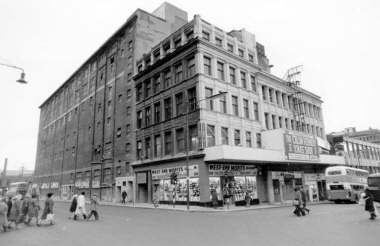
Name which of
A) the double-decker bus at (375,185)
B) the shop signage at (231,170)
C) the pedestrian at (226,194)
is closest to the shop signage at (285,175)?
the shop signage at (231,170)

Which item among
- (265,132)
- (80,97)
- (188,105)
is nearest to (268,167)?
(265,132)

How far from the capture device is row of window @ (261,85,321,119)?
3922cm

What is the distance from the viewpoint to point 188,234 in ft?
37.1

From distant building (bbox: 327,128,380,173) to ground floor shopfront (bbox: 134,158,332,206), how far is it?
58.7ft

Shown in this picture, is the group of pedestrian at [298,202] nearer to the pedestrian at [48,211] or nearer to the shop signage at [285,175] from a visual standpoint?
the pedestrian at [48,211]

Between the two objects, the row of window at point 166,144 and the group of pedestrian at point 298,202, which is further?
the row of window at point 166,144

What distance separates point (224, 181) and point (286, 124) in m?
17.9

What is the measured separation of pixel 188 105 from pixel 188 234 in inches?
Result: 819

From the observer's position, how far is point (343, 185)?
102 feet

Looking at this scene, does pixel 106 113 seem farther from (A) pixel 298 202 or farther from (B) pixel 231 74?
(A) pixel 298 202

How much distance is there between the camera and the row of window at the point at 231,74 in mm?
31747

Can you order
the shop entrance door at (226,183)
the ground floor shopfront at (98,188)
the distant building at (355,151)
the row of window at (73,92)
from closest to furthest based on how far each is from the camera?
the shop entrance door at (226,183)
the ground floor shopfront at (98,188)
the row of window at (73,92)
the distant building at (355,151)

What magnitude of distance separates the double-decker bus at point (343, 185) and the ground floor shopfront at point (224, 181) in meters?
5.27

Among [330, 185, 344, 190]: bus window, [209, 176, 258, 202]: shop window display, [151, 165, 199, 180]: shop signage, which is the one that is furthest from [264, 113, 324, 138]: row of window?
[151, 165, 199, 180]: shop signage
